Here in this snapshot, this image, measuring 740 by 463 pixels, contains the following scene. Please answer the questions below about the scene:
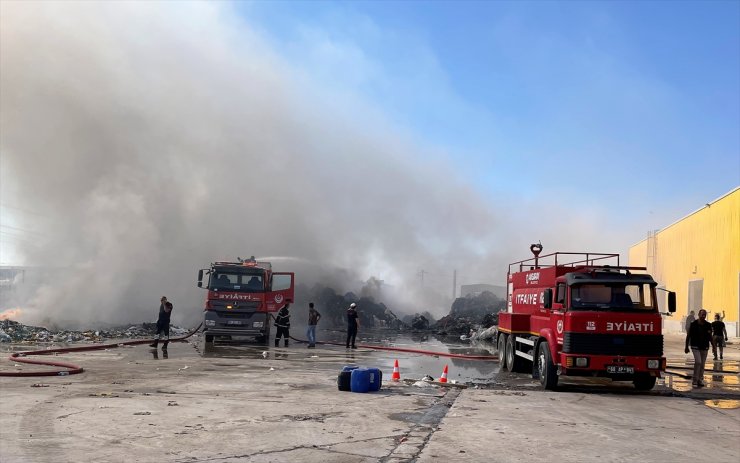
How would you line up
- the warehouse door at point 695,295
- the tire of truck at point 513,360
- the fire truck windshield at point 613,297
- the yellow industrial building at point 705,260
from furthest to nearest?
the warehouse door at point 695,295 → the yellow industrial building at point 705,260 → the tire of truck at point 513,360 → the fire truck windshield at point 613,297

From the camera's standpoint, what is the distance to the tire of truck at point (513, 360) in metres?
15.6

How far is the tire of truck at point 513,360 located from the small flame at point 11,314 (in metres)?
25.3

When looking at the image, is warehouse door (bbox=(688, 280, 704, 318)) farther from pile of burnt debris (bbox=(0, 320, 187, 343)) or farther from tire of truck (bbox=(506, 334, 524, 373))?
pile of burnt debris (bbox=(0, 320, 187, 343))

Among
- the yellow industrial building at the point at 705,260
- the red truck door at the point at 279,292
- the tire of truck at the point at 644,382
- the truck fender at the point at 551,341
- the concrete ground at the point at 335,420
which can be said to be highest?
the yellow industrial building at the point at 705,260

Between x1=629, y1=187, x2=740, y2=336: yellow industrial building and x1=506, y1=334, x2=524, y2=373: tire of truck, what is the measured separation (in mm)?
19881

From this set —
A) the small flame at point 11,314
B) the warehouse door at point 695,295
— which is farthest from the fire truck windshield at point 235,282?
the warehouse door at point 695,295

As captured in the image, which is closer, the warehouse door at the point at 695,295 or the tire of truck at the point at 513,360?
the tire of truck at the point at 513,360

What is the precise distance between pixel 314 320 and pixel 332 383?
369 inches

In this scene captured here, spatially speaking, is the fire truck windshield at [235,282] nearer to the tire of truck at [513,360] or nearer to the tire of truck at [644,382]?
the tire of truck at [513,360]

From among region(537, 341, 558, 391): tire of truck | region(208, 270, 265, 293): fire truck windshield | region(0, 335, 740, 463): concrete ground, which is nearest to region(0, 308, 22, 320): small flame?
region(208, 270, 265, 293): fire truck windshield

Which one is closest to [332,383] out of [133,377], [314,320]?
[133,377]

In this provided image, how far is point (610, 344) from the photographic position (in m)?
11.6

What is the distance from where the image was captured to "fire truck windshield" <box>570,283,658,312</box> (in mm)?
11867

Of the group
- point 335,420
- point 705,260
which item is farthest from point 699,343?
point 705,260
